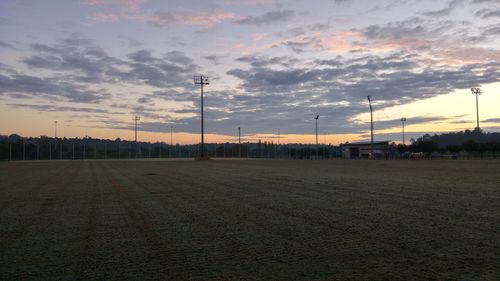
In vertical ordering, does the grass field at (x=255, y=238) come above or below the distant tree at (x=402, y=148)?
below

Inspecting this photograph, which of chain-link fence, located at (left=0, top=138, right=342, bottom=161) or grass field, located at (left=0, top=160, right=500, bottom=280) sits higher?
chain-link fence, located at (left=0, top=138, right=342, bottom=161)

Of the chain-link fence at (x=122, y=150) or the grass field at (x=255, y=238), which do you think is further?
the chain-link fence at (x=122, y=150)

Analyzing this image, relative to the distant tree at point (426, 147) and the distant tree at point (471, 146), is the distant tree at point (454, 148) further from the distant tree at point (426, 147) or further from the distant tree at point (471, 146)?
the distant tree at point (471, 146)

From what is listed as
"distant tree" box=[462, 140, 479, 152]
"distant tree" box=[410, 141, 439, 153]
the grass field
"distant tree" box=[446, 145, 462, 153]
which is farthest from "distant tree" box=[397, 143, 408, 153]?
the grass field

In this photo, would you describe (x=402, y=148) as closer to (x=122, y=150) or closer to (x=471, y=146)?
(x=471, y=146)

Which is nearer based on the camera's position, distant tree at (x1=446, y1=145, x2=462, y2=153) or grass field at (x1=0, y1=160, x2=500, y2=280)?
grass field at (x1=0, y1=160, x2=500, y2=280)

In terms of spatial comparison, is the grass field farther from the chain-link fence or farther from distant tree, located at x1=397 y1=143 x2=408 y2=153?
distant tree, located at x1=397 y1=143 x2=408 y2=153

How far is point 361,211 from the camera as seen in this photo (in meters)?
12.8

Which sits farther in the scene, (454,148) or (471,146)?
(454,148)

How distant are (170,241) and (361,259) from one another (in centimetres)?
348

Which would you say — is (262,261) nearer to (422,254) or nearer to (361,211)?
(422,254)

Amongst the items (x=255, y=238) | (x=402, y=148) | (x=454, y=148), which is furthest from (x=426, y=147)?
(x=255, y=238)

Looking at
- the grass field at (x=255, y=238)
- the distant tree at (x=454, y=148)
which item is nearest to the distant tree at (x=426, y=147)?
the distant tree at (x=454, y=148)

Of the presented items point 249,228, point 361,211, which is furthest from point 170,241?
point 361,211
